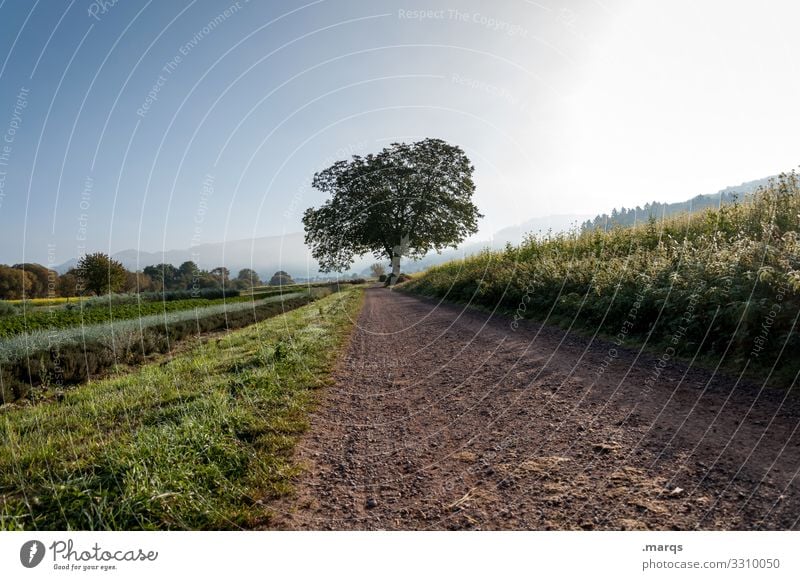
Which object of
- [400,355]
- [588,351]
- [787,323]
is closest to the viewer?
[787,323]

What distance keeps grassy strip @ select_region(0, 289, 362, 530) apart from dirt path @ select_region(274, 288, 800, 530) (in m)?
0.45

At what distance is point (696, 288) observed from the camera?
7.46 metres

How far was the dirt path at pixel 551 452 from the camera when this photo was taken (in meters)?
2.89

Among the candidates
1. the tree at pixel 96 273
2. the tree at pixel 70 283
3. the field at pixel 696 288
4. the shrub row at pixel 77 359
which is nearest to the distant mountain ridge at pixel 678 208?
the field at pixel 696 288

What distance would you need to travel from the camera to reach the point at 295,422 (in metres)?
4.97

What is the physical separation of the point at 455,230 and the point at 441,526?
873 inches

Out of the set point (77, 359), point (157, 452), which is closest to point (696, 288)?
point (157, 452)

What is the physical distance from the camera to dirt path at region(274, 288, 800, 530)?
2.89 metres

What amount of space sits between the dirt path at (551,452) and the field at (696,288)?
80 cm

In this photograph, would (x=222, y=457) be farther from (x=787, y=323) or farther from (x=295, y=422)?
(x=787, y=323)

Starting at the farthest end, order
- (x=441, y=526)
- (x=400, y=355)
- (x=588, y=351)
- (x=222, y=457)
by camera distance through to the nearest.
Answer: (x=400, y=355), (x=588, y=351), (x=222, y=457), (x=441, y=526)

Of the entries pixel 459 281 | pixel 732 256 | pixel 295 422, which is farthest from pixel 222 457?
pixel 459 281
